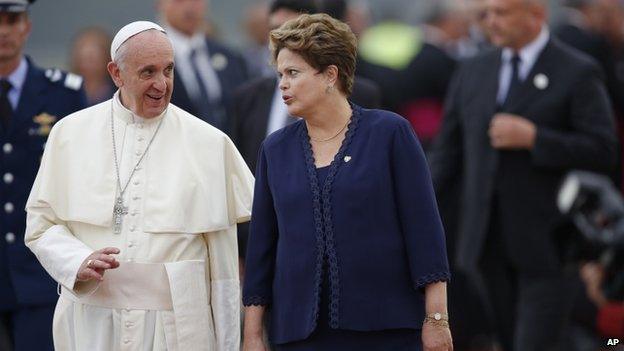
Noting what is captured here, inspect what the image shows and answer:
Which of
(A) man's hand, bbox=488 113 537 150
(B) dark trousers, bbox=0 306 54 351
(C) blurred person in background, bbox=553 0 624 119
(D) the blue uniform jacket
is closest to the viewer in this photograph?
(B) dark trousers, bbox=0 306 54 351

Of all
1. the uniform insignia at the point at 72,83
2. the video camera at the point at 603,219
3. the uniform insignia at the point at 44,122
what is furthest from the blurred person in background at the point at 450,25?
the uniform insignia at the point at 44,122

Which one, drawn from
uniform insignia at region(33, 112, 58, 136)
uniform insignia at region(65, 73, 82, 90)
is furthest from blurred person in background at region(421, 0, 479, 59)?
uniform insignia at region(33, 112, 58, 136)

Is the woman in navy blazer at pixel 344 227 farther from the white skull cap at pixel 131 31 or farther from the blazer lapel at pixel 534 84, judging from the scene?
the blazer lapel at pixel 534 84

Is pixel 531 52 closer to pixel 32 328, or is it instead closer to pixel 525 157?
pixel 525 157

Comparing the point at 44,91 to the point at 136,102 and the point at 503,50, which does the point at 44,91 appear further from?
the point at 503,50

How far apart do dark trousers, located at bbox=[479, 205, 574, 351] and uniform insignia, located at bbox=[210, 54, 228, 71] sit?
2476 millimetres

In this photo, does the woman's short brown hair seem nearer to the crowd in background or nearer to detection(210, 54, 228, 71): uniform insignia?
the crowd in background

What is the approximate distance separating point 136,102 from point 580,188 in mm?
4873

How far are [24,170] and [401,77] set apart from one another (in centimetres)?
507

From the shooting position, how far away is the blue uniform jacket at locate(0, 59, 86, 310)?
7945mm

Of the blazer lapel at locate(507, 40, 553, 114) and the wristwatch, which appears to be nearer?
the wristwatch

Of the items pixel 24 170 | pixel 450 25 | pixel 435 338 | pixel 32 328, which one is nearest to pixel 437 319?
pixel 435 338

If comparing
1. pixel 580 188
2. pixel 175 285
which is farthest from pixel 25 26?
pixel 580 188

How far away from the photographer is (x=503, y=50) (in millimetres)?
9617
